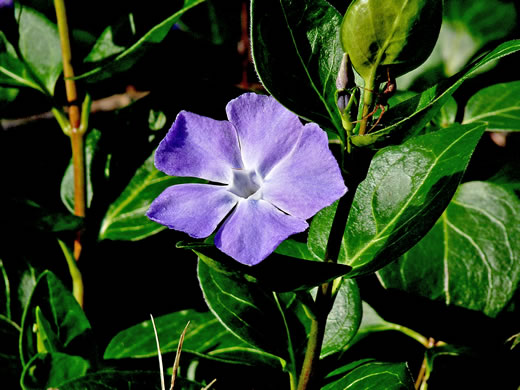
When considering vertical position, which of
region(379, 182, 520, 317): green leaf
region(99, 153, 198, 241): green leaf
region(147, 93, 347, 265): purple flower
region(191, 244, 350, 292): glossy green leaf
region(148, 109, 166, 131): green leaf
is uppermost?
region(147, 93, 347, 265): purple flower

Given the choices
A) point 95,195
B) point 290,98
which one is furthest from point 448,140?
point 95,195

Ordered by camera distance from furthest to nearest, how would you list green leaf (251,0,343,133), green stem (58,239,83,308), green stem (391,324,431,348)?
green stem (58,239,83,308) → green stem (391,324,431,348) → green leaf (251,0,343,133)

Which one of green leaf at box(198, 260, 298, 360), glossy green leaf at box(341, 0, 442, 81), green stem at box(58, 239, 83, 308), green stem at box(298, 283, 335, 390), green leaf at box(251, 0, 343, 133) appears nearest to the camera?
glossy green leaf at box(341, 0, 442, 81)

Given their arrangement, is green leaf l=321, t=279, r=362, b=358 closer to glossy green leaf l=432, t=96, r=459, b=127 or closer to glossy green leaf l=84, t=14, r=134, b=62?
glossy green leaf l=432, t=96, r=459, b=127

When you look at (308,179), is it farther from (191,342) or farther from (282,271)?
(191,342)

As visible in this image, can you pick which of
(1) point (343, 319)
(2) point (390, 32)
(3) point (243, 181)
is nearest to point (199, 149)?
(3) point (243, 181)

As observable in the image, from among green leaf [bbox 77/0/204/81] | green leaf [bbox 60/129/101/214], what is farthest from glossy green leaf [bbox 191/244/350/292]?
green leaf [bbox 60/129/101/214]
